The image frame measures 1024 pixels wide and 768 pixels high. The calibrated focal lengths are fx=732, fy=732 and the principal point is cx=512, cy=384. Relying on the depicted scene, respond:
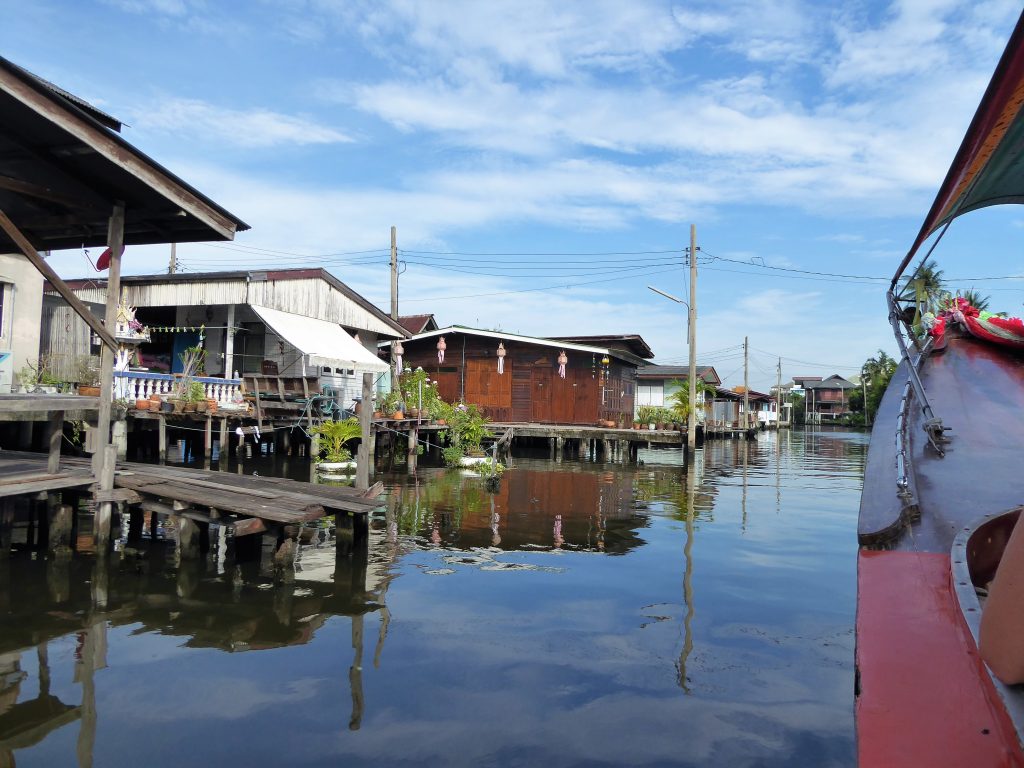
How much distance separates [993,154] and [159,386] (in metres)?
15.9

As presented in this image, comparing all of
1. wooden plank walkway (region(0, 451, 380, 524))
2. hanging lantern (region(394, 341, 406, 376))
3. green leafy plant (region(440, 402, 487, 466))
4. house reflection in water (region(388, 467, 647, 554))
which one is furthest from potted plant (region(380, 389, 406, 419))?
wooden plank walkway (region(0, 451, 380, 524))

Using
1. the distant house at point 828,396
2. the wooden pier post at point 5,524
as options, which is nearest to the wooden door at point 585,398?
the wooden pier post at point 5,524

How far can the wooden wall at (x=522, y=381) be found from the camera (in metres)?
26.1

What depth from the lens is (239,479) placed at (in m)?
8.58

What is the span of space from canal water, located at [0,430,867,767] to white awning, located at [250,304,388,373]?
894 cm

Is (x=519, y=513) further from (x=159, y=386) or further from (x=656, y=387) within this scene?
(x=656, y=387)

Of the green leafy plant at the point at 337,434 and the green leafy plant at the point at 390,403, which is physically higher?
the green leafy plant at the point at 390,403

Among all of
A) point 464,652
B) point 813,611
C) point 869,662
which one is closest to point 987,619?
point 869,662

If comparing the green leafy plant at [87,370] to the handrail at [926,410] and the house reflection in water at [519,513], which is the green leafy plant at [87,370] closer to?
the house reflection in water at [519,513]

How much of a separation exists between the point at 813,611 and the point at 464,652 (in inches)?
123

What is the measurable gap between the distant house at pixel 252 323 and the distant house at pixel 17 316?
283cm

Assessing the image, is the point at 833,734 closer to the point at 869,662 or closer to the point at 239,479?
the point at 869,662

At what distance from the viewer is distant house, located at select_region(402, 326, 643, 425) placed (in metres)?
26.0

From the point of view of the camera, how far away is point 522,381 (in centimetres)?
2653
